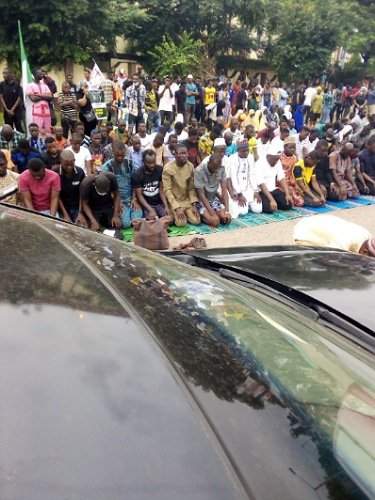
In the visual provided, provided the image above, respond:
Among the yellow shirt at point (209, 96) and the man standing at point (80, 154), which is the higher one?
the yellow shirt at point (209, 96)

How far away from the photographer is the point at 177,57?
63.8 feet

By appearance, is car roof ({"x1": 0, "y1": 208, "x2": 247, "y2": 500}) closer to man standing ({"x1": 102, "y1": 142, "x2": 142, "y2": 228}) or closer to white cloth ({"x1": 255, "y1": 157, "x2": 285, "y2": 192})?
man standing ({"x1": 102, "y1": 142, "x2": 142, "y2": 228})

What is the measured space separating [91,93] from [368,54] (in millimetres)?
20370

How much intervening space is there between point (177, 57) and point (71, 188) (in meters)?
14.6

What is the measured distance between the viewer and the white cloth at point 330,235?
12.3 feet

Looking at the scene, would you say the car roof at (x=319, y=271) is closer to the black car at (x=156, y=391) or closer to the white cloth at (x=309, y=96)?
the black car at (x=156, y=391)

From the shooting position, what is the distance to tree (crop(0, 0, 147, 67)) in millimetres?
15555

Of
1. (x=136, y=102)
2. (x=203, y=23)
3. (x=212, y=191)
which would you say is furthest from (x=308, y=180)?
(x=203, y=23)

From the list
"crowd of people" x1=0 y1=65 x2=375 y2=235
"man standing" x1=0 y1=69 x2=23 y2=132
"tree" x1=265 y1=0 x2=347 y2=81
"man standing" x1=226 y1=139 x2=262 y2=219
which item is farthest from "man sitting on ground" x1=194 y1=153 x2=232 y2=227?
"tree" x1=265 y1=0 x2=347 y2=81

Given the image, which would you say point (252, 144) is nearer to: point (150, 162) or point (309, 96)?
point (150, 162)

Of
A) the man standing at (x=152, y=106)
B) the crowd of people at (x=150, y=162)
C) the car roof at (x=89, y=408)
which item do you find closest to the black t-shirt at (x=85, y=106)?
the crowd of people at (x=150, y=162)

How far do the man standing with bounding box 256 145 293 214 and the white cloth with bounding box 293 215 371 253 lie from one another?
163 inches

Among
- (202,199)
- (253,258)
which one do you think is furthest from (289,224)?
(253,258)

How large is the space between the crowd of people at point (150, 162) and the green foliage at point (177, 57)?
6657 millimetres
